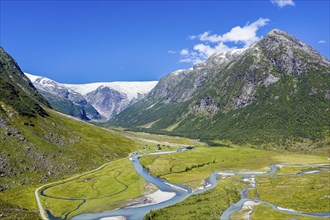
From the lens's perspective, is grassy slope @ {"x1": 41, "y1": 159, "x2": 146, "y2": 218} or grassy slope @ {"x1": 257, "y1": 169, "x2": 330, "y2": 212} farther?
grassy slope @ {"x1": 41, "y1": 159, "x2": 146, "y2": 218}

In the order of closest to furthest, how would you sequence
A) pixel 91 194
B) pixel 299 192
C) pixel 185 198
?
pixel 299 192 → pixel 185 198 → pixel 91 194

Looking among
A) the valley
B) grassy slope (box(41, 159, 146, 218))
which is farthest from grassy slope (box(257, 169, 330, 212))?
grassy slope (box(41, 159, 146, 218))

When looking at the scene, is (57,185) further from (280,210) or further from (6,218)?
(280,210)

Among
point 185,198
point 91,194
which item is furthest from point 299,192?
point 91,194

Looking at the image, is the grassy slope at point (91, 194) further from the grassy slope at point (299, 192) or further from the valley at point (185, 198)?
the grassy slope at point (299, 192)

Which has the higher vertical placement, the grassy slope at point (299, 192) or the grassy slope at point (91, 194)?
the grassy slope at point (299, 192)

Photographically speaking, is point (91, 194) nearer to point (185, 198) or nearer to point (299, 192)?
point (185, 198)

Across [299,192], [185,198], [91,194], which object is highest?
[299,192]

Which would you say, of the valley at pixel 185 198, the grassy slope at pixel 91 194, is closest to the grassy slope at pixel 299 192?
the valley at pixel 185 198

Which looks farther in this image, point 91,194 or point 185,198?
point 91,194

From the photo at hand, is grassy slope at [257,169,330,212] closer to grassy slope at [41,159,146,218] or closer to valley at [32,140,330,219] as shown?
valley at [32,140,330,219]

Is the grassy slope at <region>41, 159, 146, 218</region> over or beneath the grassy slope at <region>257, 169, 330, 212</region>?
beneath

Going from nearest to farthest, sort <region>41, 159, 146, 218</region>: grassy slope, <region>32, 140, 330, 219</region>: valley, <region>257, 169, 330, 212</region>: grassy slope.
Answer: <region>32, 140, 330, 219</region>: valley < <region>257, 169, 330, 212</region>: grassy slope < <region>41, 159, 146, 218</region>: grassy slope

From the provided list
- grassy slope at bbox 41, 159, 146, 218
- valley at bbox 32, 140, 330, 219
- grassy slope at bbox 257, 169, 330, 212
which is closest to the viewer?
valley at bbox 32, 140, 330, 219
